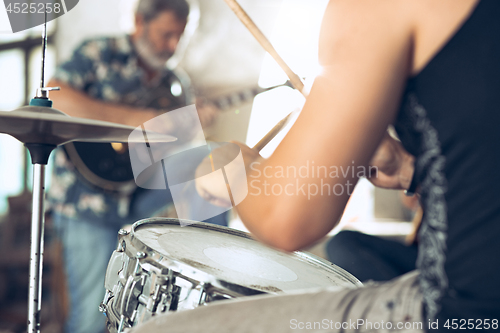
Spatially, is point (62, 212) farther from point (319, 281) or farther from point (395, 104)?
point (395, 104)

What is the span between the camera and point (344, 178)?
0.47m

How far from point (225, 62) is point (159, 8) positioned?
1540 mm

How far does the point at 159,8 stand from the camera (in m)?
1.83

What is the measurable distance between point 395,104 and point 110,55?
1.54 metres

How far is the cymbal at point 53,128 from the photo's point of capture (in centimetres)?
85

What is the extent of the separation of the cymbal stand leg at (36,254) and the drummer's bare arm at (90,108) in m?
0.63

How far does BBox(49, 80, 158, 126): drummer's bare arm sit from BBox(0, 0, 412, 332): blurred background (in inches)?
53.4

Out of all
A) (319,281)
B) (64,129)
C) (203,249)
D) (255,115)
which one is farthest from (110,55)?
(255,115)

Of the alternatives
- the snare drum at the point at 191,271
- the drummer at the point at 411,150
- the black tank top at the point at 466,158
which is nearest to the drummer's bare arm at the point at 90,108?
the snare drum at the point at 191,271

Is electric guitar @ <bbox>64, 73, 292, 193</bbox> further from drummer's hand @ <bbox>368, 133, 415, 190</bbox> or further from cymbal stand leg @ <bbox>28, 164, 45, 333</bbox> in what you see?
drummer's hand @ <bbox>368, 133, 415, 190</bbox>

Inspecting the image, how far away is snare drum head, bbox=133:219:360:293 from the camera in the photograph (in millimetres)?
703

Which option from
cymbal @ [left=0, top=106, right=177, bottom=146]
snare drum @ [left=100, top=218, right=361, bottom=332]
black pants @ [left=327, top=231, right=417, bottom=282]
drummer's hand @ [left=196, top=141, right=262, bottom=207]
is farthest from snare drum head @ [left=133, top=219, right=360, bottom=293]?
black pants @ [left=327, top=231, right=417, bottom=282]

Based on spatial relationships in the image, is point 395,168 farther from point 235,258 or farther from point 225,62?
point 225,62

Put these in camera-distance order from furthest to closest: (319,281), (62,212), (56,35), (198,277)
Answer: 1. (56,35)
2. (62,212)
3. (319,281)
4. (198,277)
